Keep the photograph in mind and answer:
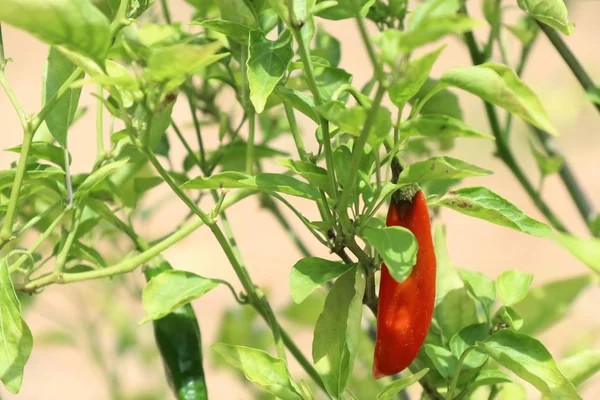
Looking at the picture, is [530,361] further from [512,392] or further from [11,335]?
[11,335]

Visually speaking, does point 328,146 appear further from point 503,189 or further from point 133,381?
point 503,189

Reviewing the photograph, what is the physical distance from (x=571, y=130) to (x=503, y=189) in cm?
63

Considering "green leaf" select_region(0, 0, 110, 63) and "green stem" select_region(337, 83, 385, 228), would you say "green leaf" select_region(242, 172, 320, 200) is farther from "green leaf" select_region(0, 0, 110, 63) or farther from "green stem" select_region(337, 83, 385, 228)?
"green leaf" select_region(0, 0, 110, 63)

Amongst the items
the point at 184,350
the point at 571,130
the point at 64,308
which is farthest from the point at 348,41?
the point at 184,350

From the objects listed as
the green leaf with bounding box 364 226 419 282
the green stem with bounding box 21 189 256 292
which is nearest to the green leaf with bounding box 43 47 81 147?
the green stem with bounding box 21 189 256 292

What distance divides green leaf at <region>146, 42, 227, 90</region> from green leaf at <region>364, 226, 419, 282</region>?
18 centimetres

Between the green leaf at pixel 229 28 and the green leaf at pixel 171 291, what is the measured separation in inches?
9.1

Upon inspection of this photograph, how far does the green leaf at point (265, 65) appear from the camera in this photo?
0.69 meters

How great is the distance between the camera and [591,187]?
4.27 metres

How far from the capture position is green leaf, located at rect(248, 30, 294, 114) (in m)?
0.69

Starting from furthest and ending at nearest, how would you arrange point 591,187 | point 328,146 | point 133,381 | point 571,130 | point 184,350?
1. point 571,130
2. point 591,187
3. point 133,381
4. point 184,350
5. point 328,146

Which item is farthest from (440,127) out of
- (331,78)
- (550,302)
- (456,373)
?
(550,302)

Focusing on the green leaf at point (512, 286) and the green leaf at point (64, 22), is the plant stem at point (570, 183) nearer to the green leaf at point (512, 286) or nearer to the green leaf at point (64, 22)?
the green leaf at point (512, 286)

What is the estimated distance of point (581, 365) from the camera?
84cm
